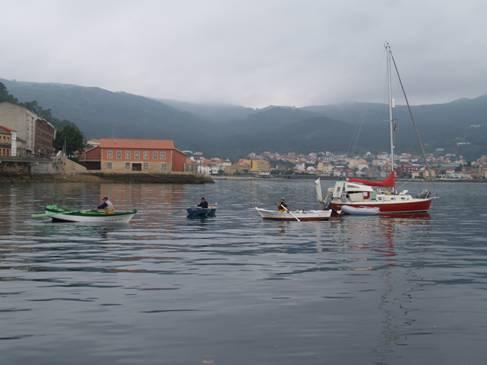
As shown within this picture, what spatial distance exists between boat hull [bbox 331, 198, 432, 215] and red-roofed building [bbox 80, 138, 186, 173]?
299ft

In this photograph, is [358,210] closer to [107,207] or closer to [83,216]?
[107,207]

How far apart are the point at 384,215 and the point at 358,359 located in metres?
42.0

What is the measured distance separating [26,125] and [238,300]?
12991 centimetres

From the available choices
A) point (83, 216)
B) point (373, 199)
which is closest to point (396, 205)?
point (373, 199)

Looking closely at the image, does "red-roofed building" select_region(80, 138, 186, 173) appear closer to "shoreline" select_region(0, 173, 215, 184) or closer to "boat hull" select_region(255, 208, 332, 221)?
"shoreline" select_region(0, 173, 215, 184)

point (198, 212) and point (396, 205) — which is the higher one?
point (396, 205)

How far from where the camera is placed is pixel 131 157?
457 feet

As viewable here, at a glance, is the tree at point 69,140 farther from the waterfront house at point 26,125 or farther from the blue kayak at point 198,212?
the blue kayak at point 198,212

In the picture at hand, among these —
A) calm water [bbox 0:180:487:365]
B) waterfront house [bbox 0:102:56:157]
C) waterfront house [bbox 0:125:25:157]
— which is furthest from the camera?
waterfront house [bbox 0:102:56:157]

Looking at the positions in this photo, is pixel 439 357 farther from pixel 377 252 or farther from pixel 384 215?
pixel 384 215

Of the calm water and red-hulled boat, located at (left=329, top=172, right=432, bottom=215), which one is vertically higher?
red-hulled boat, located at (left=329, top=172, right=432, bottom=215)

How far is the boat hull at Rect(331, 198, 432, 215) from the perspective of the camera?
172 ft

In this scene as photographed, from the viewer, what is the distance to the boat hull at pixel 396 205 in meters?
52.5

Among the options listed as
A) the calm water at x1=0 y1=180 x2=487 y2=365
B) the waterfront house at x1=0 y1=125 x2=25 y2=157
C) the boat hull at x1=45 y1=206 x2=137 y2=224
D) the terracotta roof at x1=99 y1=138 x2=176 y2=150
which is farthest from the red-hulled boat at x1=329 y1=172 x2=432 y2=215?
the terracotta roof at x1=99 y1=138 x2=176 y2=150
